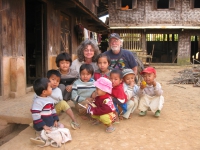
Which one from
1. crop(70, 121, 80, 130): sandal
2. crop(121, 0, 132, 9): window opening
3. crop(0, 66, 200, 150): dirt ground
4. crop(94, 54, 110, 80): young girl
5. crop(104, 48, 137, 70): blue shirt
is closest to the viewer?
crop(0, 66, 200, 150): dirt ground

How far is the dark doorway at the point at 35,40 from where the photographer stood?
6926mm

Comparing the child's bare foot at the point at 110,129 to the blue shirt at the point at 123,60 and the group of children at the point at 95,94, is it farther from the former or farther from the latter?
the blue shirt at the point at 123,60

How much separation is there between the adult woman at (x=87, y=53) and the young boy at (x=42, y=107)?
1.29m

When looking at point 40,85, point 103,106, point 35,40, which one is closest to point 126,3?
point 35,40

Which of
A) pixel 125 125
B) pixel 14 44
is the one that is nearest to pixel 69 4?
pixel 14 44

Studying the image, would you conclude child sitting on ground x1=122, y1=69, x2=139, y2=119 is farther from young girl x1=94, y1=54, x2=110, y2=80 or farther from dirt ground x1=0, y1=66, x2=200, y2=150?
young girl x1=94, y1=54, x2=110, y2=80

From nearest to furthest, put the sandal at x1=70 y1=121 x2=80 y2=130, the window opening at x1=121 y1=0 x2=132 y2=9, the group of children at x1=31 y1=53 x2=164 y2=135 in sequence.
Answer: the group of children at x1=31 y1=53 x2=164 y2=135
the sandal at x1=70 y1=121 x2=80 y2=130
the window opening at x1=121 y1=0 x2=132 y2=9

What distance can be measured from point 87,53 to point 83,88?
2.36ft

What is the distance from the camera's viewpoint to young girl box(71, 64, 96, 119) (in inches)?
142

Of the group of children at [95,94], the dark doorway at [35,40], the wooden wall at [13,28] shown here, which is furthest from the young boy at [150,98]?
the dark doorway at [35,40]

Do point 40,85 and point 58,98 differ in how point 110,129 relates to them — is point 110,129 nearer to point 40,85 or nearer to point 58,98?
point 58,98

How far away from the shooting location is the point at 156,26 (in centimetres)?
1595

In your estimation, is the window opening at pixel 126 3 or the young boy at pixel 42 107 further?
the window opening at pixel 126 3

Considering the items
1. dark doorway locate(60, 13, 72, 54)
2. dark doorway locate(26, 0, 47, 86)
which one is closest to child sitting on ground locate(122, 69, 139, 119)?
dark doorway locate(26, 0, 47, 86)
